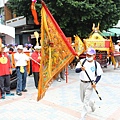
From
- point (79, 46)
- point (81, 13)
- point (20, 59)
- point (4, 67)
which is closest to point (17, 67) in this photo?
point (20, 59)

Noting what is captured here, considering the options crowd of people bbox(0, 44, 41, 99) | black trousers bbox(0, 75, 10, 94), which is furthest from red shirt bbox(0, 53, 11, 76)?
black trousers bbox(0, 75, 10, 94)

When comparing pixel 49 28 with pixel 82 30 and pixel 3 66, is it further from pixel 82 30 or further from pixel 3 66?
pixel 82 30

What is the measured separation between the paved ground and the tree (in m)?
6.55

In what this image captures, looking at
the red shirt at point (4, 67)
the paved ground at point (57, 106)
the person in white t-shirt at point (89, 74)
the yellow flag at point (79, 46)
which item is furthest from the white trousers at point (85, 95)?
the yellow flag at point (79, 46)

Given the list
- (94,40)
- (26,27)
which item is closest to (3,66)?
(94,40)

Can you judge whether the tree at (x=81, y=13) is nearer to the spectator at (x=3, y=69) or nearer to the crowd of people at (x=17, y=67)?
the crowd of people at (x=17, y=67)

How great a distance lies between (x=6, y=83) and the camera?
638 cm

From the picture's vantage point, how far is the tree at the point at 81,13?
1241cm

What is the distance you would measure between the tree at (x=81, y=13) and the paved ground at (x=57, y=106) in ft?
21.5

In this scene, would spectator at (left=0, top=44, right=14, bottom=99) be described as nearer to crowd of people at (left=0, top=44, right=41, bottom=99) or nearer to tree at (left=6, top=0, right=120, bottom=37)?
crowd of people at (left=0, top=44, right=41, bottom=99)

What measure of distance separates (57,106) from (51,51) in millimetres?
2154

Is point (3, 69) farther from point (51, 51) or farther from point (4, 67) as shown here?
point (51, 51)

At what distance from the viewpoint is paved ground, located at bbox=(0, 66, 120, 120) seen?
4.72 m

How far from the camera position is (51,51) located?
12.4 feet
